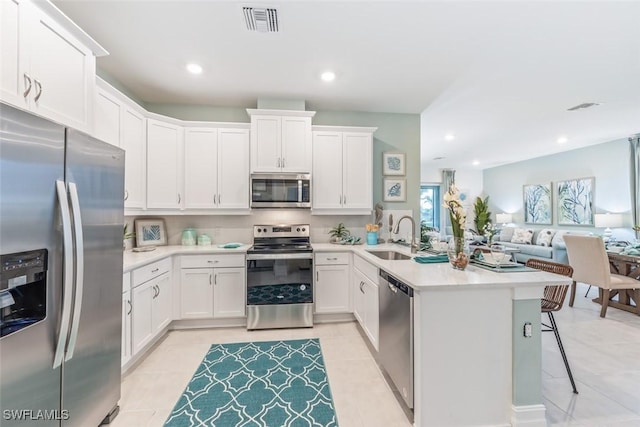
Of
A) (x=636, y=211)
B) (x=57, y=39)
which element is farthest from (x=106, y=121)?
(x=636, y=211)

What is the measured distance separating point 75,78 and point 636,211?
27.2 ft

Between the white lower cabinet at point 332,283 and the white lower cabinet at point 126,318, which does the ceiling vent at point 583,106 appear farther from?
the white lower cabinet at point 126,318

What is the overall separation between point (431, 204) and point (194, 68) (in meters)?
9.02

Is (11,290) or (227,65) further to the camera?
(227,65)

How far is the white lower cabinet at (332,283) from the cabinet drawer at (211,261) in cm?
92

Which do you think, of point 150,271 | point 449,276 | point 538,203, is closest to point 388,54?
point 449,276

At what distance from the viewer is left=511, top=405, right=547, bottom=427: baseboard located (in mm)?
1665

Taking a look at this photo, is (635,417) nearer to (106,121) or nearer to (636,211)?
(106,121)

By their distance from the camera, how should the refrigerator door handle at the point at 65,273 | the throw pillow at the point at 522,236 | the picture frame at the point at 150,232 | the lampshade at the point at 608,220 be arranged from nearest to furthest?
the refrigerator door handle at the point at 65,273
the picture frame at the point at 150,232
the lampshade at the point at 608,220
the throw pillow at the point at 522,236

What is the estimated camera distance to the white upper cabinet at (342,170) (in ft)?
11.7

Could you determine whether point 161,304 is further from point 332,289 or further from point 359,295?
point 359,295

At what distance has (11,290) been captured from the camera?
111cm

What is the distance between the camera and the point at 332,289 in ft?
10.9

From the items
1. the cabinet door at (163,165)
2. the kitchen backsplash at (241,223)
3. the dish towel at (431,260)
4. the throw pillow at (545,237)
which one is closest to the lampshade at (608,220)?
the throw pillow at (545,237)
